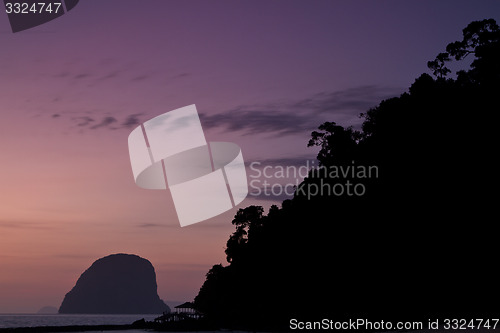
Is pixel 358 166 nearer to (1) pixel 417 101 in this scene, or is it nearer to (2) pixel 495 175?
(1) pixel 417 101

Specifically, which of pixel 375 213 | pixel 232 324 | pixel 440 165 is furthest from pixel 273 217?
pixel 440 165

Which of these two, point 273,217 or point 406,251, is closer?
point 406,251

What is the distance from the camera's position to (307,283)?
69.5 metres

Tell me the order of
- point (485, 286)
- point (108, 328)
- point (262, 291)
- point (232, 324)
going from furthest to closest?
point (108, 328) → point (232, 324) → point (262, 291) → point (485, 286)

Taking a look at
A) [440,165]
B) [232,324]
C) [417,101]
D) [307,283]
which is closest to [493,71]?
[417,101]

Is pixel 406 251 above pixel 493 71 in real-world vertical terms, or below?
below

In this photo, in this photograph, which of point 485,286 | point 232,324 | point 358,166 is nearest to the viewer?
point 485,286

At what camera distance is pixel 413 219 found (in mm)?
56469

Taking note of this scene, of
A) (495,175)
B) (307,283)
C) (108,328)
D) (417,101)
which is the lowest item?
(108,328)

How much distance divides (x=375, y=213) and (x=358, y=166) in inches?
292

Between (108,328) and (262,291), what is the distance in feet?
219

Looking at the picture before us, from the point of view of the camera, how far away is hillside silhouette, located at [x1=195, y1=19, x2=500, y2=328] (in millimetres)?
53094

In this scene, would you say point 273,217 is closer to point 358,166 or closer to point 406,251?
point 358,166

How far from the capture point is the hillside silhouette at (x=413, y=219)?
53.1 metres
